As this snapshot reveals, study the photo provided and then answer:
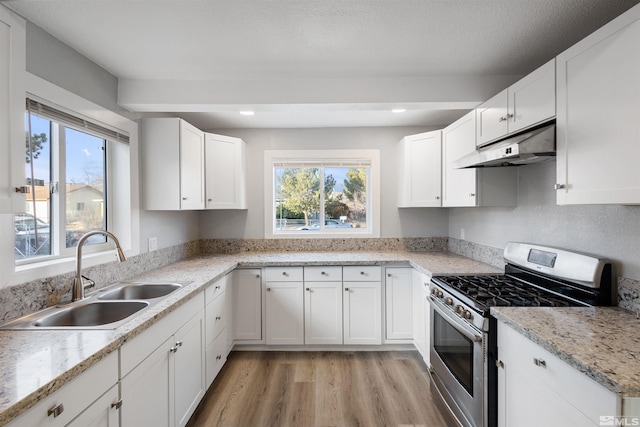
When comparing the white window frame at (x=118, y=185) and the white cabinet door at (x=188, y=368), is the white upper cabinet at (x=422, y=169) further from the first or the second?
the white window frame at (x=118, y=185)

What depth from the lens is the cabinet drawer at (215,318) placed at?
7.00ft

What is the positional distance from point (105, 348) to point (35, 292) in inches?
30.4

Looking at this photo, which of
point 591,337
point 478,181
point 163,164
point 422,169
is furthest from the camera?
point 422,169

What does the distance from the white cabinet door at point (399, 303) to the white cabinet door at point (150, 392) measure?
1.89 m

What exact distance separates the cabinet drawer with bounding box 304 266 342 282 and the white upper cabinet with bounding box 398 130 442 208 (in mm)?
1065

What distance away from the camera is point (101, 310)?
165 cm

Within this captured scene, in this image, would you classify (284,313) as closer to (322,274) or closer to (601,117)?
(322,274)

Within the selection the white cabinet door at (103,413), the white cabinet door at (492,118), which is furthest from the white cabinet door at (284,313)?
the white cabinet door at (492,118)

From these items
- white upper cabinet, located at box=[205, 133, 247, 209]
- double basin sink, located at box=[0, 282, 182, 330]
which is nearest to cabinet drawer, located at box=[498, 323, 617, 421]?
double basin sink, located at box=[0, 282, 182, 330]

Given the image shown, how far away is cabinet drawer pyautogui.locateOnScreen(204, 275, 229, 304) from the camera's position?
2.12 meters

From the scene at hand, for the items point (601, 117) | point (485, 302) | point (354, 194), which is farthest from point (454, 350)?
point (354, 194)

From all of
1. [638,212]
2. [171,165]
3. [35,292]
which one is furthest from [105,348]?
[638,212]

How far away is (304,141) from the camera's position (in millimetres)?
3348

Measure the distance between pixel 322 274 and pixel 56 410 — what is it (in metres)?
2.02
